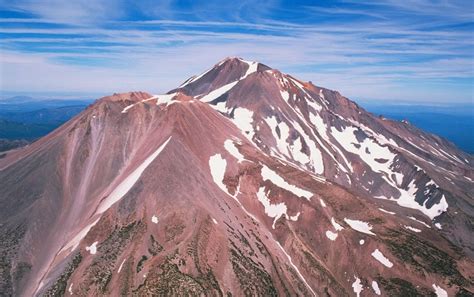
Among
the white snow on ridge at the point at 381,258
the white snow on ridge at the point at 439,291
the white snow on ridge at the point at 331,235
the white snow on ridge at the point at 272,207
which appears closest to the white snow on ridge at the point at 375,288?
the white snow on ridge at the point at 381,258

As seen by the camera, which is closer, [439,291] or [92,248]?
[439,291]

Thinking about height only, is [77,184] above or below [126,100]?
below

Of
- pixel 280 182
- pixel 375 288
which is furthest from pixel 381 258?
pixel 280 182

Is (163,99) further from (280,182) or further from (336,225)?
(336,225)

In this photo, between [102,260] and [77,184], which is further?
[77,184]

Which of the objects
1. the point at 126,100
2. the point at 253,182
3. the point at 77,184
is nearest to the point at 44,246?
the point at 77,184

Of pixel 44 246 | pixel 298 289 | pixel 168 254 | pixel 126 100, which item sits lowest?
pixel 298 289

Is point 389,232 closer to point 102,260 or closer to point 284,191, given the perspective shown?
point 284,191
